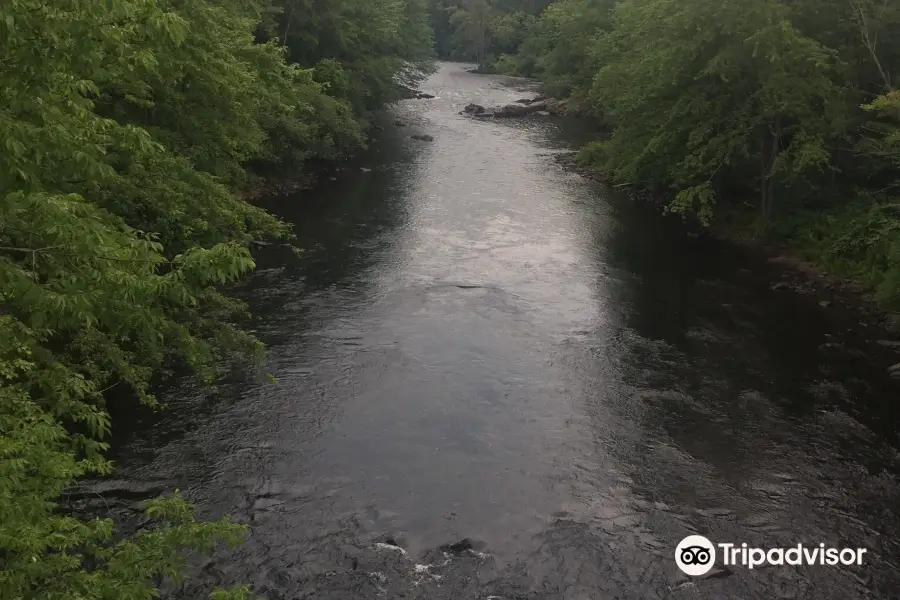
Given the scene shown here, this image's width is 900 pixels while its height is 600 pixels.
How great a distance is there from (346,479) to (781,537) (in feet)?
24.3

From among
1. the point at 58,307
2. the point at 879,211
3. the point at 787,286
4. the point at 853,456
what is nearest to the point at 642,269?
the point at 787,286

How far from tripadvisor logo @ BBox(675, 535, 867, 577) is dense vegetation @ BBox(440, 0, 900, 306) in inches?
469

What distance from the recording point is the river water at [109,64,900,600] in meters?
11.6

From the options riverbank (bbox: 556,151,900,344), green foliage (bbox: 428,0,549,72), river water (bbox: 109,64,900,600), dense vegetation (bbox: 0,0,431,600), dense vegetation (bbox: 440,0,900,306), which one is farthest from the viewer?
green foliage (bbox: 428,0,549,72)

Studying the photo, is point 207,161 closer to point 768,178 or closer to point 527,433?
point 527,433

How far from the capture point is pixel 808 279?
24.7 meters

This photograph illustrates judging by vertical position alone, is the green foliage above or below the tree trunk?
above

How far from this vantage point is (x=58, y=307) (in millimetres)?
6613

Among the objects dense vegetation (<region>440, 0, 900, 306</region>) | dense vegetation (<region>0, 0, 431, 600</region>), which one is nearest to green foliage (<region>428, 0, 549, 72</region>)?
dense vegetation (<region>440, 0, 900, 306</region>)

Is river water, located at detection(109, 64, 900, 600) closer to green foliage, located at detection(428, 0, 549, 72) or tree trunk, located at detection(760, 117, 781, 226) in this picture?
tree trunk, located at detection(760, 117, 781, 226)

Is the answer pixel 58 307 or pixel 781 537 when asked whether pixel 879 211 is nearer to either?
pixel 781 537

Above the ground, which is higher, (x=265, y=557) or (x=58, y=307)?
(x=58, y=307)

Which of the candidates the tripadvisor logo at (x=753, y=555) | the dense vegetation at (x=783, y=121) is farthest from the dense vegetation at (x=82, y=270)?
the dense vegetation at (x=783, y=121)

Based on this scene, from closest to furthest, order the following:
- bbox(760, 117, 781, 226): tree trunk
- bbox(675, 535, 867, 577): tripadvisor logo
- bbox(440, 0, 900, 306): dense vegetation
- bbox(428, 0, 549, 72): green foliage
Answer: bbox(675, 535, 867, 577): tripadvisor logo, bbox(440, 0, 900, 306): dense vegetation, bbox(760, 117, 781, 226): tree trunk, bbox(428, 0, 549, 72): green foliage
